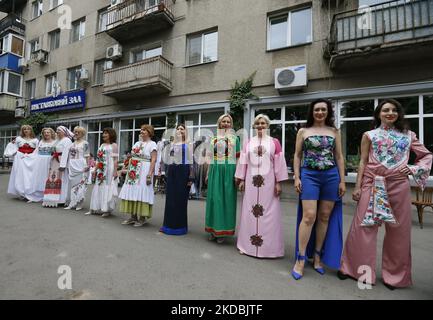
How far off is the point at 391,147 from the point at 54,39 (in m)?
20.4

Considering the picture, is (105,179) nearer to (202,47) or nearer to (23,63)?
(202,47)

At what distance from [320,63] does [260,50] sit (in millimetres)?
2226

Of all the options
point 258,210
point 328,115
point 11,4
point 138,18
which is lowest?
point 258,210

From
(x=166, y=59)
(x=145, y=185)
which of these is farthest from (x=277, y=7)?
(x=145, y=185)

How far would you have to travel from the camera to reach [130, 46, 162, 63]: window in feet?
38.7

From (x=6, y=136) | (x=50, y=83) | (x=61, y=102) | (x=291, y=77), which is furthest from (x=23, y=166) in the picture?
(x=6, y=136)

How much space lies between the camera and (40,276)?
2.45m

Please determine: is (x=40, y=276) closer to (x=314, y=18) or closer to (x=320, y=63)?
(x=320, y=63)

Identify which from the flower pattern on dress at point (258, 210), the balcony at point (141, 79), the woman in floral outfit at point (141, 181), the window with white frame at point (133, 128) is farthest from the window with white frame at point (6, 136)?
the flower pattern on dress at point (258, 210)

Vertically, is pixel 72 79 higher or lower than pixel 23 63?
lower

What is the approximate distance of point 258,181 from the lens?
3219 millimetres

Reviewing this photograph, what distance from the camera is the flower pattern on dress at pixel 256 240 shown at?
3129mm

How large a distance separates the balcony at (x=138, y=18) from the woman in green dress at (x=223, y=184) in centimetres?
942

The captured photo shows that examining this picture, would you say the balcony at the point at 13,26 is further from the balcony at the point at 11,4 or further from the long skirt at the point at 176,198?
the long skirt at the point at 176,198
